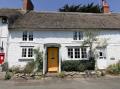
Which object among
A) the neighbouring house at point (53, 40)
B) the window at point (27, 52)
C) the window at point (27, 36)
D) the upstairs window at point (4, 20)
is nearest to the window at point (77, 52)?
the neighbouring house at point (53, 40)

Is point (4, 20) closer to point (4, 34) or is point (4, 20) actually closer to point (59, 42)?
point (4, 34)

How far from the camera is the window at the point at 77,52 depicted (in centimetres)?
2134

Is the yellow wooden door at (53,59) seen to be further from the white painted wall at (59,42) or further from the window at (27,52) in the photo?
the window at (27,52)

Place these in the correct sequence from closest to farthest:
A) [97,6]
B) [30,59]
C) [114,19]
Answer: [30,59] < [114,19] < [97,6]

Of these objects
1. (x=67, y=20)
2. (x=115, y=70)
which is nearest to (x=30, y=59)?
(x=67, y=20)

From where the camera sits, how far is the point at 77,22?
22828mm

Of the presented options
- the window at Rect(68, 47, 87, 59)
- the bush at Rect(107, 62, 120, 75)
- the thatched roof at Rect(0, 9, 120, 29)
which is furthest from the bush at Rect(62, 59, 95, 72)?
the thatched roof at Rect(0, 9, 120, 29)

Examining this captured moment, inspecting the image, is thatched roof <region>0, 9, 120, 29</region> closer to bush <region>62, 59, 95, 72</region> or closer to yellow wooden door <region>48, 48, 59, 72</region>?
yellow wooden door <region>48, 48, 59, 72</region>

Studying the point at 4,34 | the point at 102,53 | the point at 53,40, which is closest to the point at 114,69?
the point at 102,53

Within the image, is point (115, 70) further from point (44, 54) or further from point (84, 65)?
point (44, 54)

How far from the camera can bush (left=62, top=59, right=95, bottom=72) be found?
20.1m

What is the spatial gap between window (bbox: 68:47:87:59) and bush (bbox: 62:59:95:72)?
0.87 m

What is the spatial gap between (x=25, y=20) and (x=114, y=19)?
11.0 metres

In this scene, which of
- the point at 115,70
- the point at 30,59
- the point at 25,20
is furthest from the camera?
the point at 25,20
